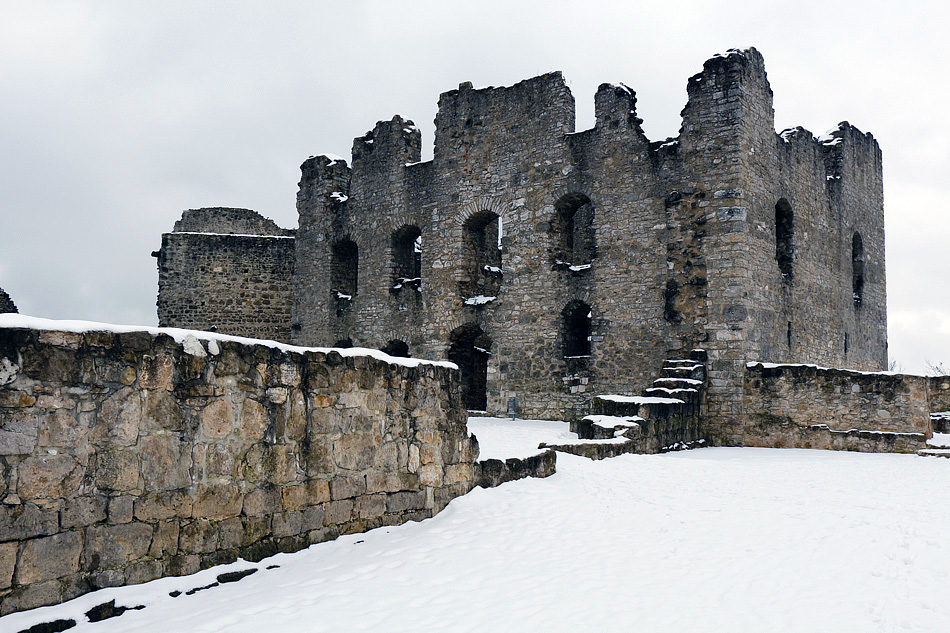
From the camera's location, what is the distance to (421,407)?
246 inches

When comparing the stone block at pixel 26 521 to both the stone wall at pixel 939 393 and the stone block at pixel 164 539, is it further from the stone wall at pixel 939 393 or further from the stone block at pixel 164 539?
the stone wall at pixel 939 393

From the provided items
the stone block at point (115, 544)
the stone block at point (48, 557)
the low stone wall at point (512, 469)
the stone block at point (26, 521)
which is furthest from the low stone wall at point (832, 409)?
the stone block at point (26, 521)

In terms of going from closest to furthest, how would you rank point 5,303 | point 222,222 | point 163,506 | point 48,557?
point 48,557
point 163,506
point 5,303
point 222,222

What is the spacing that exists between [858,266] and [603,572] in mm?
17187

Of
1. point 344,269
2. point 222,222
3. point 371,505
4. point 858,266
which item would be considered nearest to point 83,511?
point 371,505

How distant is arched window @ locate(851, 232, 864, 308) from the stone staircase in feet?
26.1

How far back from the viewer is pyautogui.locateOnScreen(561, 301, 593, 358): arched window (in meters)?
15.7

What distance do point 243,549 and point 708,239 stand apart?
37.0 ft

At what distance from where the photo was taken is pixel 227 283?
67.3ft

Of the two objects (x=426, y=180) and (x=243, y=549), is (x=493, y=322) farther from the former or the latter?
(x=243, y=549)

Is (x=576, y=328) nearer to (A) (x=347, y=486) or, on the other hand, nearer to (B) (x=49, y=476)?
(A) (x=347, y=486)

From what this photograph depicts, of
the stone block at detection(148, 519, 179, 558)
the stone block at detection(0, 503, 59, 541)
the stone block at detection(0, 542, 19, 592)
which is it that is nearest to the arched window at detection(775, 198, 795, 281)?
the stone block at detection(148, 519, 179, 558)

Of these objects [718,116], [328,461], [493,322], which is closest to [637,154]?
[718,116]

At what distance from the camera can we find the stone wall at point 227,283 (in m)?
20.5
